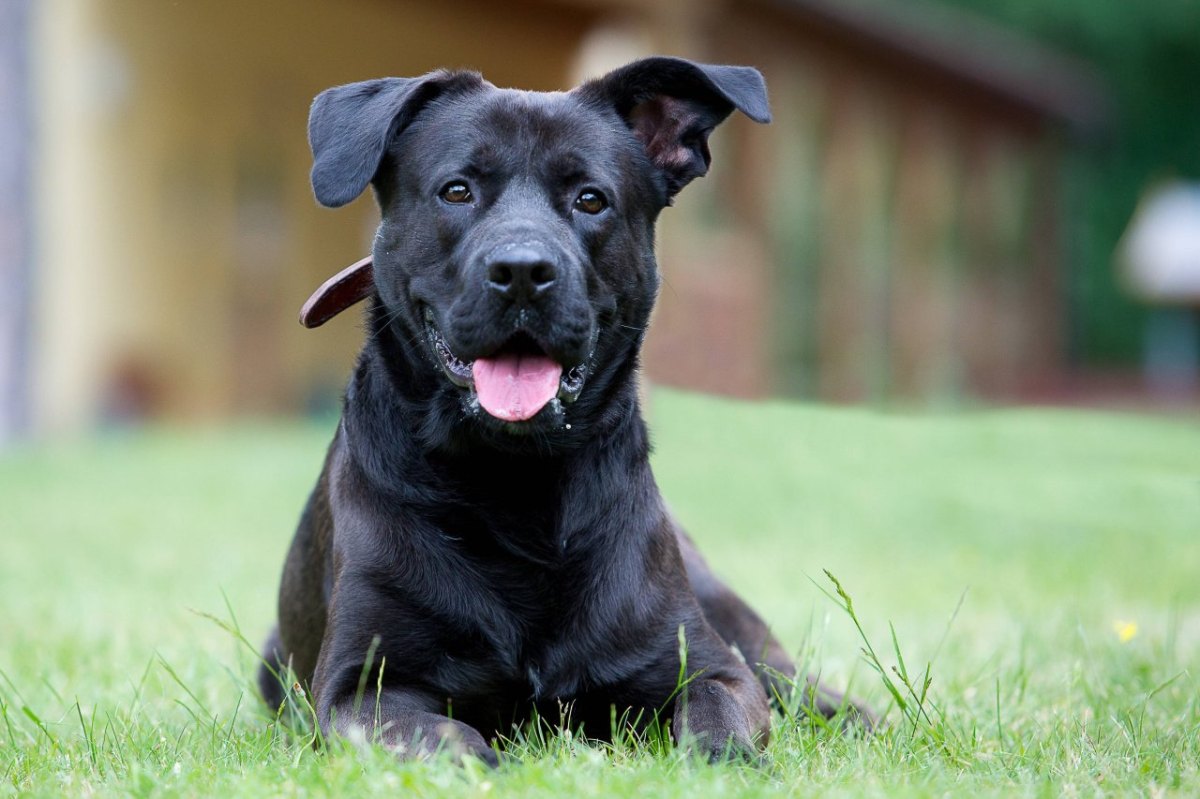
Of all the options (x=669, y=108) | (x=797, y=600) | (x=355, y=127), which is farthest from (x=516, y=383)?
(x=797, y=600)

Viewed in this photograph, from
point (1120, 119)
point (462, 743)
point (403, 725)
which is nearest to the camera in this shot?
point (462, 743)

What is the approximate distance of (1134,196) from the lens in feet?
107

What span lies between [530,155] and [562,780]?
158 cm

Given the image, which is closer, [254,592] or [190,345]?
[254,592]

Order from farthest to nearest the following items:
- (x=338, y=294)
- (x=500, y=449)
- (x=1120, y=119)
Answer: (x=1120, y=119) < (x=338, y=294) < (x=500, y=449)

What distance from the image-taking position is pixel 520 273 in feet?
11.2

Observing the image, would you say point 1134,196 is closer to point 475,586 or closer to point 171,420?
point 171,420

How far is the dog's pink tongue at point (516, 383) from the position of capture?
11.4 feet

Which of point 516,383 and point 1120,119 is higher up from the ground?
point 1120,119

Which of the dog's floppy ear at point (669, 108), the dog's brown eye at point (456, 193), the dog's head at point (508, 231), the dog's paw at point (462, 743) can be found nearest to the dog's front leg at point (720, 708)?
the dog's paw at point (462, 743)

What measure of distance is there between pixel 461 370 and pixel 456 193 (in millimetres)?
464

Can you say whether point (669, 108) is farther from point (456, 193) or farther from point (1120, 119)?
point (1120, 119)

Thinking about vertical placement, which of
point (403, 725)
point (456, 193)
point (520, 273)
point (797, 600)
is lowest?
point (797, 600)

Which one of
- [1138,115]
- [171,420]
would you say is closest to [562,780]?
[171,420]
